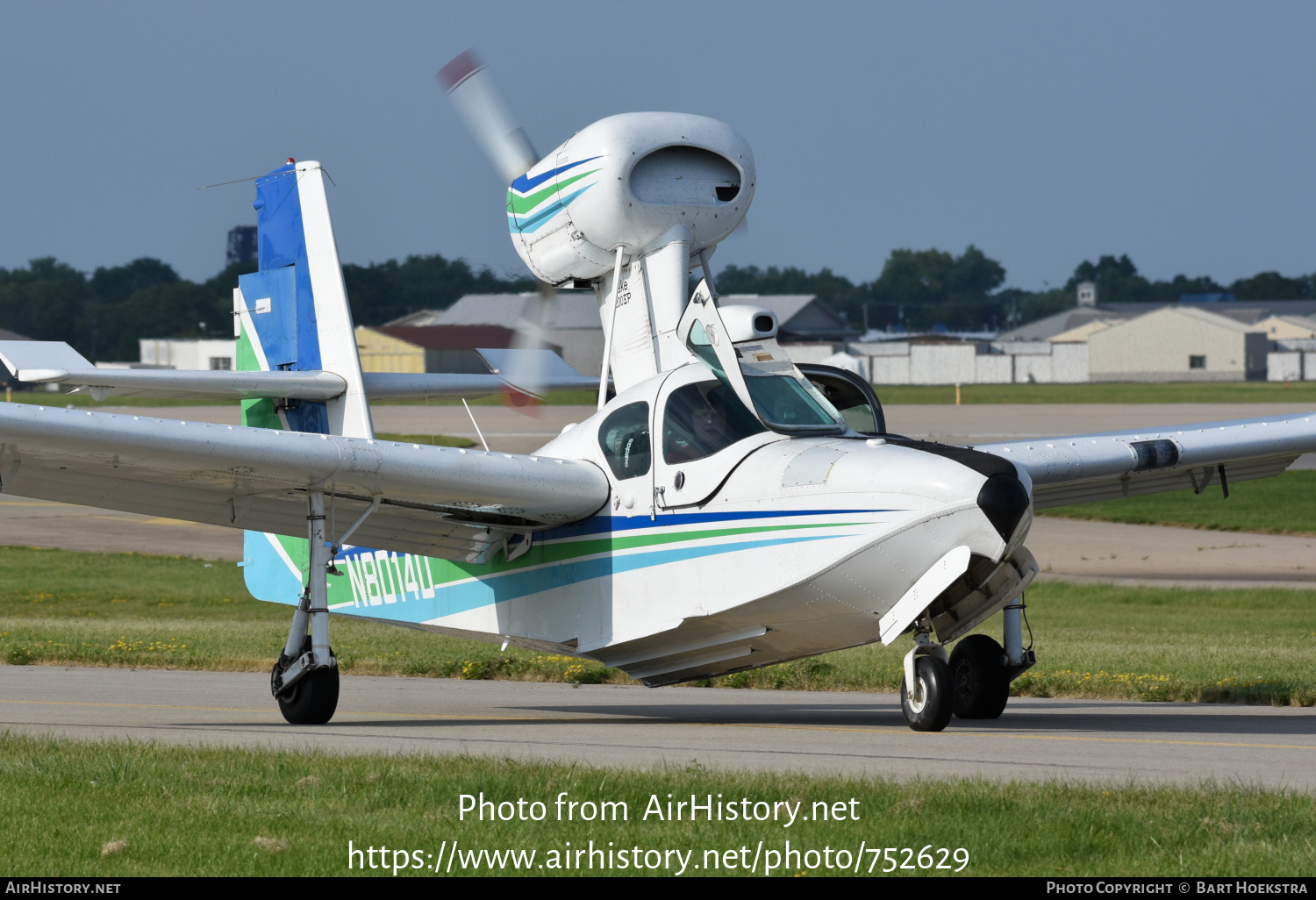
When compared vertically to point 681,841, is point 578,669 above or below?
below

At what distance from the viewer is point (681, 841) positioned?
6957mm

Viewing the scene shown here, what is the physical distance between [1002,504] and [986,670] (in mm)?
2870

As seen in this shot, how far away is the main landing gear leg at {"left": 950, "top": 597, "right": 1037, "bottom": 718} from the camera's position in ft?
41.4

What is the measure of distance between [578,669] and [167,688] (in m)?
4.24

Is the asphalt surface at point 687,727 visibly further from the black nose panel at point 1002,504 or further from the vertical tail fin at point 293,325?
the black nose panel at point 1002,504

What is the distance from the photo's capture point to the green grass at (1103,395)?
8144cm

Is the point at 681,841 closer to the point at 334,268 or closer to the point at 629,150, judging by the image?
the point at 629,150

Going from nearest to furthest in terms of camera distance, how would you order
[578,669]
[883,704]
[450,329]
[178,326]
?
[883,704] < [578,669] < [450,329] < [178,326]

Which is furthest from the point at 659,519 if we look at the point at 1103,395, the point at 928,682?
the point at 1103,395

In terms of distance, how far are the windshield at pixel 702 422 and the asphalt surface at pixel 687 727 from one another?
6.85 feet

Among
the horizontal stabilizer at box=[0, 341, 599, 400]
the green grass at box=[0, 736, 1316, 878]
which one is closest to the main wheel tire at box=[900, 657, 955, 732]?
the green grass at box=[0, 736, 1316, 878]

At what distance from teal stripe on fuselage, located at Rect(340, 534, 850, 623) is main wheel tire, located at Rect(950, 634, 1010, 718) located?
2.31 metres

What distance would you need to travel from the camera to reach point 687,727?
40.5ft

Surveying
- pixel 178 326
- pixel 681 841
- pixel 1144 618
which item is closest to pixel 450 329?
pixel 178 326
